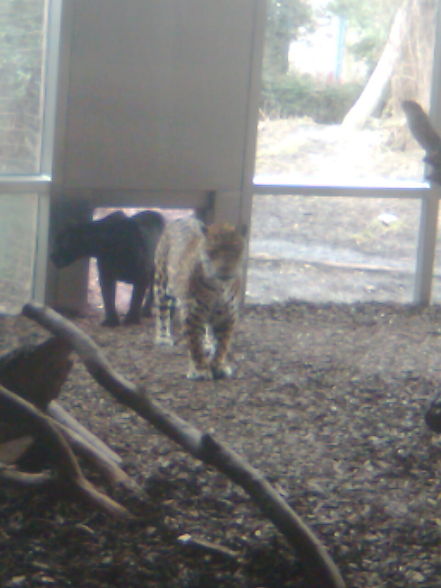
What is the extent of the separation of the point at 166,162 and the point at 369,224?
158 cm

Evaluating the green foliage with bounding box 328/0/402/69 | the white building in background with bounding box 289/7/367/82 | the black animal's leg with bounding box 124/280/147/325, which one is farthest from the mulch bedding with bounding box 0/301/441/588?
the green foliage with bounding box 328/0/402/69

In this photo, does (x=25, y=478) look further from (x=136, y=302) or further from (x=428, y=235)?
(x=428, y=235)

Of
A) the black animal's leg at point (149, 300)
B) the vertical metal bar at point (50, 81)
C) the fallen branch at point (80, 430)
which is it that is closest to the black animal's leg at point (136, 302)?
the black animal's leg at point (149, 300)

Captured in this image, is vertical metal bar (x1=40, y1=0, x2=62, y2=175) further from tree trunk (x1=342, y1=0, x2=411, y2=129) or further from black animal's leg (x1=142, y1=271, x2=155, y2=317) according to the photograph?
tree trunk (x1=342, y1=0, x2=411, y2=129)

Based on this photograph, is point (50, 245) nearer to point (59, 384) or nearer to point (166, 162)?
point (166, 162)

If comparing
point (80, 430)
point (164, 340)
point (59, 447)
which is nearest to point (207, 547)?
point (59, 447)

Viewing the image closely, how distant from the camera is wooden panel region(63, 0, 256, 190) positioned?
5398 millimetres

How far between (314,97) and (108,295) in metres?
1.69

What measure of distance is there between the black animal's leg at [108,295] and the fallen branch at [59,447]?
92.1 inches

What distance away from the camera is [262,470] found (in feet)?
9.36

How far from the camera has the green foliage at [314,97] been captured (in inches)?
202

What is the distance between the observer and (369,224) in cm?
639

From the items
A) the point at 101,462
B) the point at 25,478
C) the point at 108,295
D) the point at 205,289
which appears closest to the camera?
the point at 25,478

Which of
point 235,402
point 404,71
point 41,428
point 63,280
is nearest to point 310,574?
point 41,428
